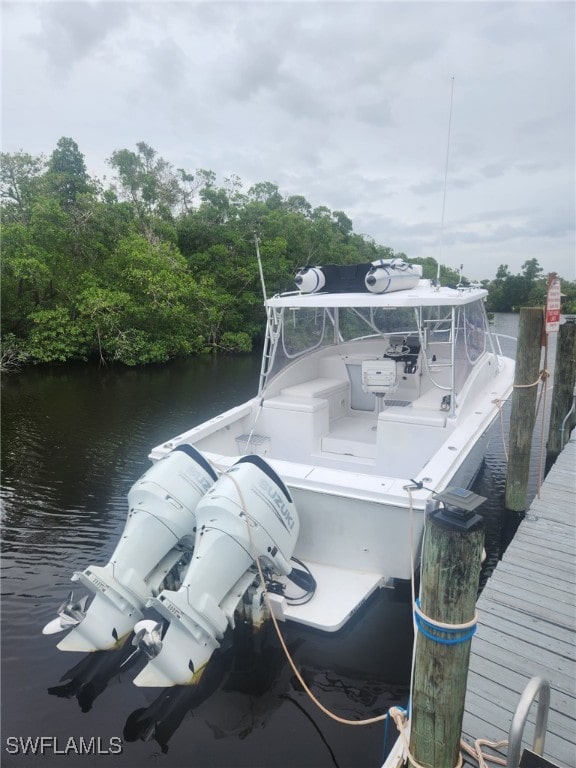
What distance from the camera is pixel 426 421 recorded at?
14.8 ft

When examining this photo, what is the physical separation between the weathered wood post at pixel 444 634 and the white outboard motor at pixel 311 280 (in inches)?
150

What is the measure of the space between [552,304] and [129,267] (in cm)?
1382

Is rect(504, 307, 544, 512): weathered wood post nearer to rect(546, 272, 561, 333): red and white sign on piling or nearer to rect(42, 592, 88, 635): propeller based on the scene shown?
rect(546, 272, 561, 333): red and white sign on piling

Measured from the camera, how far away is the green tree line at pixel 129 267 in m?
14.8

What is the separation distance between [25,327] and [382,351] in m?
13.3

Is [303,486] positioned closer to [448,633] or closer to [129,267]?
[448,633]

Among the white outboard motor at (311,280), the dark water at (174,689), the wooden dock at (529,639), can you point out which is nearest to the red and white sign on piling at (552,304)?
the wooden dock at (529,639)

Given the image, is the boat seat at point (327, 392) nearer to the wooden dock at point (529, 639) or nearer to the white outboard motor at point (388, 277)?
the white outboard motor at point (388, 277)

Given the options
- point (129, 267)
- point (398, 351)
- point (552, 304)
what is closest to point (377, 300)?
point (398, 351)

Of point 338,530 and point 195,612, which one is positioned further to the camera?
point 338,530

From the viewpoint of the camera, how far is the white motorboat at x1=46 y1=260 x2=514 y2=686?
9.48 ft

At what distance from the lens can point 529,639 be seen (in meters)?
2.82

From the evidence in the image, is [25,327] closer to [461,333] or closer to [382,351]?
[382,351]

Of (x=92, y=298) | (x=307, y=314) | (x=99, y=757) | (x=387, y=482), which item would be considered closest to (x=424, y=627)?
(x=387, y=482)
